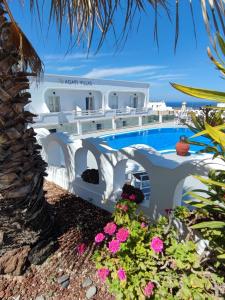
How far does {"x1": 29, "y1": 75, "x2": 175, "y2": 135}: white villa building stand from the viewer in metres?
23.2

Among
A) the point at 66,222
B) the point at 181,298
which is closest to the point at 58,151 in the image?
the point at 66,222

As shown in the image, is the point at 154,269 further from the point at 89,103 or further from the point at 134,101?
the point at 134,101

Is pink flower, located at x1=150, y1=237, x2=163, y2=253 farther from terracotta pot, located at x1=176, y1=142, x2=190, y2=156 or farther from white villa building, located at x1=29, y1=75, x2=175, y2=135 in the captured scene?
white villa building, located at x1=29, y1=75, x2=175, y2=135

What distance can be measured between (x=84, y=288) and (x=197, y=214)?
7.63ft

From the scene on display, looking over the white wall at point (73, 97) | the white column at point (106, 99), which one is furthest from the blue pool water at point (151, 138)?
the white wall at point (73, 97)

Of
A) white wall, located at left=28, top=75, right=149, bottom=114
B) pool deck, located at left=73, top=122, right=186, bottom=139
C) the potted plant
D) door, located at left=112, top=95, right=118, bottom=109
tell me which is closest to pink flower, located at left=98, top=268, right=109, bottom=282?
the potted plant

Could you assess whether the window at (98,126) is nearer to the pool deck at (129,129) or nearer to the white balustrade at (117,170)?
the pool deck at (129,129)

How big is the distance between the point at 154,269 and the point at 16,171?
2.65m

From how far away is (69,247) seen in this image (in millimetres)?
4367

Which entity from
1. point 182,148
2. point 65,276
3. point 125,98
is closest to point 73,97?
point 125,98

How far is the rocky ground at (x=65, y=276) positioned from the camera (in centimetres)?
345

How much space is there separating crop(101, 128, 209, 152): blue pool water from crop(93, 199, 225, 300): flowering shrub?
18.2 metres

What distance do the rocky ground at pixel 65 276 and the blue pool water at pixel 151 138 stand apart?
16550 millimetres

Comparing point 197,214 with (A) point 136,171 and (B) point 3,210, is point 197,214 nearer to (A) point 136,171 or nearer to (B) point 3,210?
(B) point 3,210
